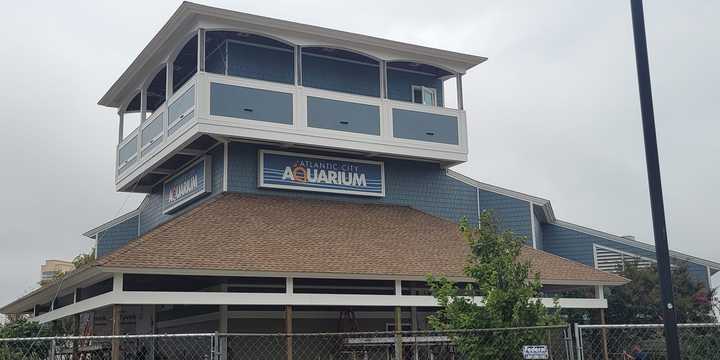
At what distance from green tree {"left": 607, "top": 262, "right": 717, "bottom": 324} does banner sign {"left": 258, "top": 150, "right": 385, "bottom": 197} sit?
8.86 metres

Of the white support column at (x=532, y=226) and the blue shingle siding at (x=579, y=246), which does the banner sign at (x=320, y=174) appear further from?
the blue shingle siding at (x=579, y=246)

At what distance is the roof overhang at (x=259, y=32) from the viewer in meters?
21.2

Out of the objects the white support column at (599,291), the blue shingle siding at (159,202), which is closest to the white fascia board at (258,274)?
the white support column at (599,291)

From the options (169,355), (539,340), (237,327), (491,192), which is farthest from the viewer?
(491,192)

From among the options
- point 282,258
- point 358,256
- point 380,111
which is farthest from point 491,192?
point 282,258

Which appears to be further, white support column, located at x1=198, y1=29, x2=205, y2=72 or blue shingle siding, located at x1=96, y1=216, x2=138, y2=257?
blue shingle siding, located at x1=96, y1=216, x2=138, y2=257

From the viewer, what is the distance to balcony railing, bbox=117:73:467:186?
21.1 metres

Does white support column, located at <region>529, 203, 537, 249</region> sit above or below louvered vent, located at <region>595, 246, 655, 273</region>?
above

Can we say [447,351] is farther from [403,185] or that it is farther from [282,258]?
[403,185]

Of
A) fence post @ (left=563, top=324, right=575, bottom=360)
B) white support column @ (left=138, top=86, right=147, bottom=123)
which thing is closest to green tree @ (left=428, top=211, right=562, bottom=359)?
Answer: fence post @ (left=563, top=324, right=575, bottom=360)

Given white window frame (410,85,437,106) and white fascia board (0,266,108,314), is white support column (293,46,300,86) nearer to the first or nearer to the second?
white window frame (410,85,437,106)

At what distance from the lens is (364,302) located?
61.4 ft

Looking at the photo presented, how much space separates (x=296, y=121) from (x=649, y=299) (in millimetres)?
12903

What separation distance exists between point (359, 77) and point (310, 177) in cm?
383
